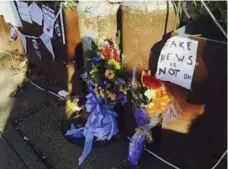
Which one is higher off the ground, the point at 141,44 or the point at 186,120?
the point at 141,44

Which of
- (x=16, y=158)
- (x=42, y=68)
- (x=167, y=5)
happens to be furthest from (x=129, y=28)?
(x=42, y=68)

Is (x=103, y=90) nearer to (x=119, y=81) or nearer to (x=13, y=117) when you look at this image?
(x=119, y=81)

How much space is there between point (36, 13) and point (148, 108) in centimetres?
198

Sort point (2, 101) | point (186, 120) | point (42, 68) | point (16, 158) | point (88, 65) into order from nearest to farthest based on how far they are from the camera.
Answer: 1. point (186, 120)
2. point (88, 65)
3. point (16, 158)
4. point (2, 101)
5. point (42, 68)

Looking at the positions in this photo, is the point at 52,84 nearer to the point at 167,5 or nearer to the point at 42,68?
the point at 42,68

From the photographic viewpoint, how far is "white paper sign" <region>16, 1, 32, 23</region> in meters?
3.78

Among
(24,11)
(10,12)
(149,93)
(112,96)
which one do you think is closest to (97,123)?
(112,96)

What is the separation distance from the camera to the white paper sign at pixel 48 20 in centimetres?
334

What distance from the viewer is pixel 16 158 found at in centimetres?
300

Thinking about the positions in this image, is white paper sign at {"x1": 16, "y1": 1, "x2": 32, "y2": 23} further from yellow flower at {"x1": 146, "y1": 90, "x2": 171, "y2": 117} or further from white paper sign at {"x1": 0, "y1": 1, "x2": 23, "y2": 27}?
yellow flower at {"x1": 146, "y1": 90, "x2": 171, "y2": 117}

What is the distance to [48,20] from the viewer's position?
11.3 feet

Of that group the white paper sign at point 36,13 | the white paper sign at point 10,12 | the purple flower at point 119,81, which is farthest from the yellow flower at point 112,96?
the white paper sign at point 10,12

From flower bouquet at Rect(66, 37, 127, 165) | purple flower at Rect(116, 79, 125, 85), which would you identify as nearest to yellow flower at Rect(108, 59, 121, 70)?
flower bouquet at Rect(66, 37, 127, 165)

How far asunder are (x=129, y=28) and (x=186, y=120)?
0.92m
